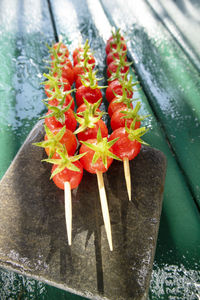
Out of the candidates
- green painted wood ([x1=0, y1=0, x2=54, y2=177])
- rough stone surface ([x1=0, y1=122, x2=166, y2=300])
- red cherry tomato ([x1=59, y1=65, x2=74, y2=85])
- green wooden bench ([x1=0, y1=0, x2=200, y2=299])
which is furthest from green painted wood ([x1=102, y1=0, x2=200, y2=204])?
green painted wood ([x1=0, y1=0, x2=54, y2=177])

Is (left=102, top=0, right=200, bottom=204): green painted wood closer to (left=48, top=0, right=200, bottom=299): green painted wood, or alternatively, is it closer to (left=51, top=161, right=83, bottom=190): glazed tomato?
(left=48, top=0, right=200, bottom=299): green painted wood

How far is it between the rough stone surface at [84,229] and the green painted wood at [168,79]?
0.39 m

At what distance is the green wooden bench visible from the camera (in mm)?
1258

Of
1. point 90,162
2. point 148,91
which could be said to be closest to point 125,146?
point 90,162

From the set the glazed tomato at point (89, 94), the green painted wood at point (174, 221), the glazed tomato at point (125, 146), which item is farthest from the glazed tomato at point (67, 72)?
the glazed tomato at point (125, 146)

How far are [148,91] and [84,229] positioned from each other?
1401 millimetres

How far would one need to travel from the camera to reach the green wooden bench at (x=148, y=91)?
1.26 meters

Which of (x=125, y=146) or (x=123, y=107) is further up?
(x=123, y=107)

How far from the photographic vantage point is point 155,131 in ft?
6.07

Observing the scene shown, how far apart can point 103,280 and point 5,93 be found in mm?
A: 1638

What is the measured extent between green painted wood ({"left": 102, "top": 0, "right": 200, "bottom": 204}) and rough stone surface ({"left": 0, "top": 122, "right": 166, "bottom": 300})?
0.39 m

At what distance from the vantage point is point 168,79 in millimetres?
2240

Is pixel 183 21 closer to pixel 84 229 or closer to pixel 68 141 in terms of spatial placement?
pixel 68 141

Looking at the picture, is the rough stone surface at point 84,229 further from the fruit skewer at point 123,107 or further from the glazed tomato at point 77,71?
the glazed tomato at point 77,71
